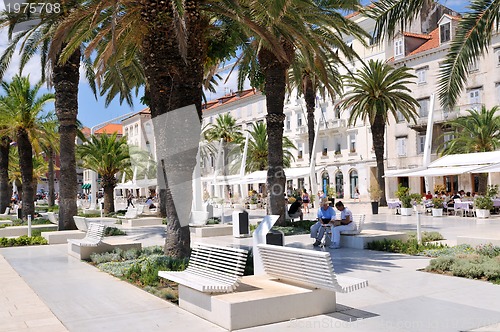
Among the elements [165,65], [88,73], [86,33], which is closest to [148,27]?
[165,65]

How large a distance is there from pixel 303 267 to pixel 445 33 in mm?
43328

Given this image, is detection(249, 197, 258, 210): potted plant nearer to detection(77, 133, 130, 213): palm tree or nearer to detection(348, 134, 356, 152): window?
detection(77, 133, 130, 213): palm tree

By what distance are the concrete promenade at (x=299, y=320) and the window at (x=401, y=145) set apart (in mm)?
39659

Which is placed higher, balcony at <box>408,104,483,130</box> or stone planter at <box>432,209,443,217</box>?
balcony at <box>408,104,483,130</box>

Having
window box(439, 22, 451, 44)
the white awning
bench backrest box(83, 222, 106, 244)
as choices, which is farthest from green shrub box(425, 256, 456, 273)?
window box(439, 22, 451, 44)

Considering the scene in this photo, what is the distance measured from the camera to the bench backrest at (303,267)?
6.25m

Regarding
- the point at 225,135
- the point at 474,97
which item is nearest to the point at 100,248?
the point at 474,97

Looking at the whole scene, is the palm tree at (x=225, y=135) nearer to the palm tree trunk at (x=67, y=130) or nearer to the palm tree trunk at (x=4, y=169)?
the palm tree trunk at (x=4, y=169)

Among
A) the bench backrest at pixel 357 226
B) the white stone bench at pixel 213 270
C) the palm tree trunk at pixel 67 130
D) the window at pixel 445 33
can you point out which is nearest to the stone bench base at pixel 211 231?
the palm tree trunk at pixel 67 130

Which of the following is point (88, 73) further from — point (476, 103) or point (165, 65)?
point (476, 103)

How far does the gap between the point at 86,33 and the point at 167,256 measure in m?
6.85

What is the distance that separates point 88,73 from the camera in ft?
82.7

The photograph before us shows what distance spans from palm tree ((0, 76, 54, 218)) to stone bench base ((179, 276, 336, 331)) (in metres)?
21.9

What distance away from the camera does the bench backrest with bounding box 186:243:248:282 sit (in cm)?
662
